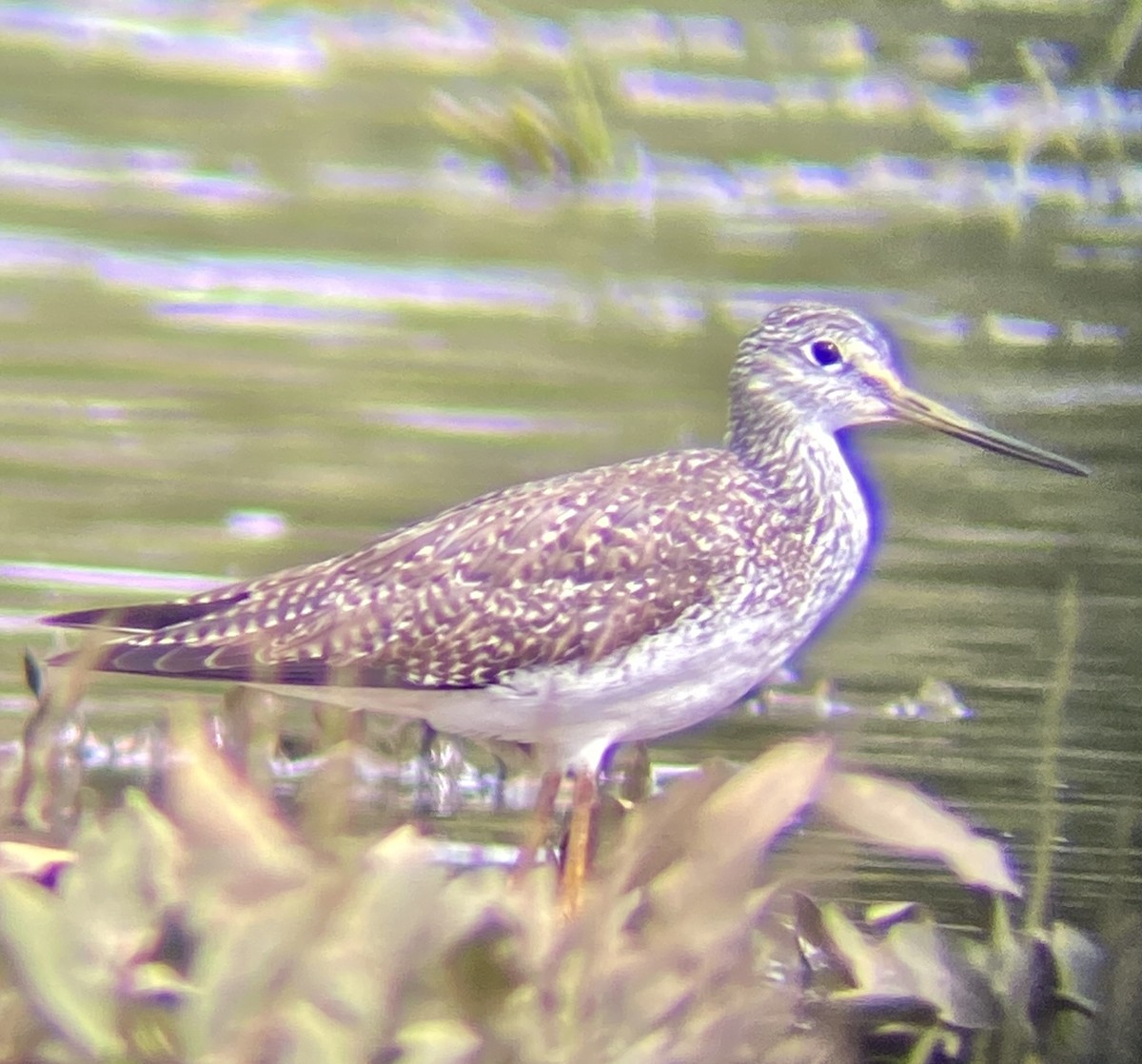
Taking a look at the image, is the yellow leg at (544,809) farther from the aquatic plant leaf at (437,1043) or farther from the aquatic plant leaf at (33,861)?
the aquatic plant leaf at (33,861)

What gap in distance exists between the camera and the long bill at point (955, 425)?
1243 millimetres

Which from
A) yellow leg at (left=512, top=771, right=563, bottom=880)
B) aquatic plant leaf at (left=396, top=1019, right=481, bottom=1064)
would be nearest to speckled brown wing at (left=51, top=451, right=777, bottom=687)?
yellow leg at (left=512, top=771, right=563, bottom=880)

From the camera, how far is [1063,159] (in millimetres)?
1256

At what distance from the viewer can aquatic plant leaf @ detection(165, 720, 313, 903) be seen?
3.11ft

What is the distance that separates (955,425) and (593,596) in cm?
36

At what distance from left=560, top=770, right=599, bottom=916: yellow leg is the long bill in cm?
43

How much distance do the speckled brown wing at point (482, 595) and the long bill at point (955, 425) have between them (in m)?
0.16

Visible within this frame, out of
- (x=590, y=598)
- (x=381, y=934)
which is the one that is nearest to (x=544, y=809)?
(x=590, y=598)

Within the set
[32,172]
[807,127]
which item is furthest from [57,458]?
[807,127]

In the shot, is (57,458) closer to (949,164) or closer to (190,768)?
(190,768)

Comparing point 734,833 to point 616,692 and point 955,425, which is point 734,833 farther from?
point 955,425

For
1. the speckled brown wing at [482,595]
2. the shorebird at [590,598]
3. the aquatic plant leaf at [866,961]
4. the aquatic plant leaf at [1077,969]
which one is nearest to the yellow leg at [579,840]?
the shorebird at [590,598]

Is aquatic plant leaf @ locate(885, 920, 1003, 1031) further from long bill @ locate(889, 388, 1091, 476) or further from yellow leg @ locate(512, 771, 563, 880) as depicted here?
long bill @ locate(889, 388, 1091, 476)

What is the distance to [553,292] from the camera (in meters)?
1.22
